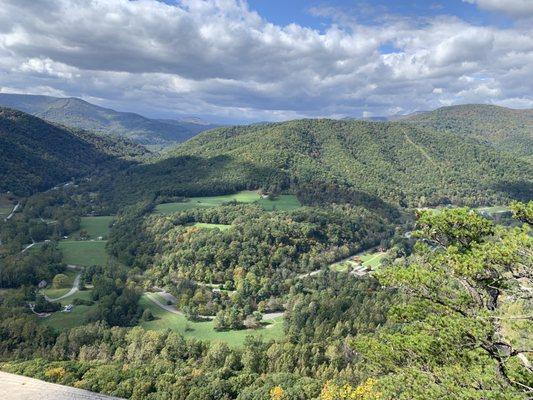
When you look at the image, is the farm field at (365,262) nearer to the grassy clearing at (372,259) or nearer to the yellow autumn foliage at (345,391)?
the grassy clearing at (372,259)

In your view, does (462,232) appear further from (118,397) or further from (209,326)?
(209,326)

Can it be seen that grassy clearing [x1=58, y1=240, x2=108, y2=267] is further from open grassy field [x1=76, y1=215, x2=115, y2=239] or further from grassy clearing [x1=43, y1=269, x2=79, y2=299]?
grassy clearing [x1=43, y1=269, x2=79, y2=299]

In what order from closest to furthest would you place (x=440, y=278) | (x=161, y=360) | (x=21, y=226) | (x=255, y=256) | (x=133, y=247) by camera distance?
(x=440, y=278)
(x=161, y=360)
(x=255, y=256)
(x=133, y=247)
(x=21, y=226)

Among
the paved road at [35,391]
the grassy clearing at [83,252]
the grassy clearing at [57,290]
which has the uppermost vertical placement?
the paved road at [35,391]

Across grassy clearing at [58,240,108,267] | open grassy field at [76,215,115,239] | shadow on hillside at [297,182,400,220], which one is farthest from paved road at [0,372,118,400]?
shadow on hillside at [297,182,400,220]

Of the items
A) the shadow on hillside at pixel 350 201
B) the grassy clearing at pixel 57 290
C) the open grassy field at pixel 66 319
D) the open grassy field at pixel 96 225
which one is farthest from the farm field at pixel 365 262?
the open grassy field at pixel 96 225

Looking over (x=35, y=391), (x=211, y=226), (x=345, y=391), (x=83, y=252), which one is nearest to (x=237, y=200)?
(x=211, y=226)

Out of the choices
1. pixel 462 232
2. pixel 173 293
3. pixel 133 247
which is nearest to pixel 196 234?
pixel 133 247
